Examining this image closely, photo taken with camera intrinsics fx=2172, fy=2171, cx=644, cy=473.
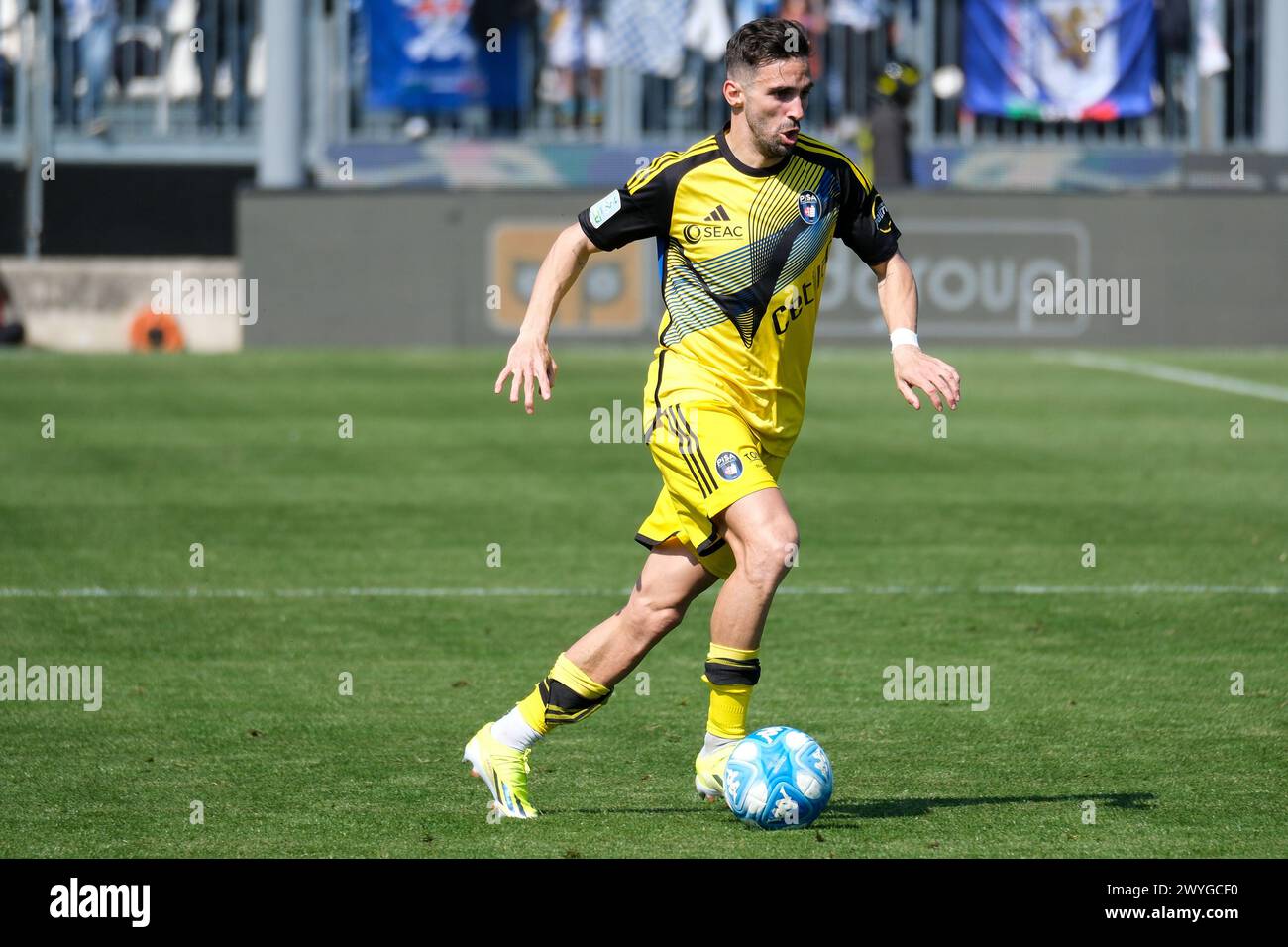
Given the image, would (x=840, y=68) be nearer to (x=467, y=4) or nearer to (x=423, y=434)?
(x=467, y=4)

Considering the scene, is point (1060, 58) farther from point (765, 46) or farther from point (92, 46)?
point (765, 46)

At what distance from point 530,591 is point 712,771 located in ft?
13.7

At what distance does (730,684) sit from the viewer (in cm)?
643

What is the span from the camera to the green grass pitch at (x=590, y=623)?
6.30 metres

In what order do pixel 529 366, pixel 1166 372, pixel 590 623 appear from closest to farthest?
pixel 529 366 → pixel 590 623 → pixel 1166 372

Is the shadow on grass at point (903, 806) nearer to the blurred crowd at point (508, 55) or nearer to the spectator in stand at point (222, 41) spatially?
the blurred crowd at point (508, 55)

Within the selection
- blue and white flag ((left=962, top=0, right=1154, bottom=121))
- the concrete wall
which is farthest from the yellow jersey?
blue and white flag ((left=962, top=0, right=1154, bottom=121))

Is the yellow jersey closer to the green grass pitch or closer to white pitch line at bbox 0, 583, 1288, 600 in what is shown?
the green grass pitch

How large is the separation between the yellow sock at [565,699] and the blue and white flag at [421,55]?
77.2 feet

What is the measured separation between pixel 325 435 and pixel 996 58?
632 inches

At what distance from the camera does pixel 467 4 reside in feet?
95.7

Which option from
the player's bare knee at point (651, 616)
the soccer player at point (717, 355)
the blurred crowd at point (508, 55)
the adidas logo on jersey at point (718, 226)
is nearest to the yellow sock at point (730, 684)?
the soccer player at point (717, 355)

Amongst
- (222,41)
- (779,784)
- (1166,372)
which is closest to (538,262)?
(1166,372)
